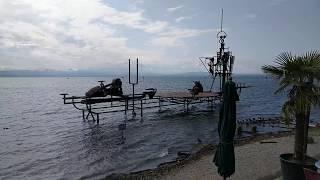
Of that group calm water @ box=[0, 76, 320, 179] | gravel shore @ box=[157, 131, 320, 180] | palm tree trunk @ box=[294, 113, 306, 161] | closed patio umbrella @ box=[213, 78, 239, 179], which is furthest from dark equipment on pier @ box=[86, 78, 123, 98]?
palm tree trunk @ box=[294, 113, 306, 161]

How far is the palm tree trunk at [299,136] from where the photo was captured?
10.1 meters

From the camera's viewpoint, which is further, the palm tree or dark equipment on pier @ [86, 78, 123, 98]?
dark equipment on pier @ [86, 78, 123, 98]

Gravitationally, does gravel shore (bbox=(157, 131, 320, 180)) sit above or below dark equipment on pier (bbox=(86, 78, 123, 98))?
below

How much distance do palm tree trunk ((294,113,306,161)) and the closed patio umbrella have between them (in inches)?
73.6

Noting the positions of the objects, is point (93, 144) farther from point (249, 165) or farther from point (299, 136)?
point (299, 136)

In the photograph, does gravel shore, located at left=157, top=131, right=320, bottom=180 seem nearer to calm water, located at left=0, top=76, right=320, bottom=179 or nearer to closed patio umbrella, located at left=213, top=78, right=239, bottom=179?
calm water, located at left=0, top=76, right=320, bottom=179

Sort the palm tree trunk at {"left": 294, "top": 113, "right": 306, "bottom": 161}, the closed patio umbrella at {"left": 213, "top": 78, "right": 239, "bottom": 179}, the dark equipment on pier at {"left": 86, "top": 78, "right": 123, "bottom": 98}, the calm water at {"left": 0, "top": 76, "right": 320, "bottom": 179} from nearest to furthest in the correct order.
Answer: the closed patio umbrella at {"left": 213, "top": 78, "right": 239, "bottom": 179}
the palm tree trunk at {"left": 294, "top": 113, "right": 306, "bottom": 161}
the calm water at {"left": 0, "top": 76, "right": 320, "bottom": 179}
the dark equipment on pier at {"left": 86, "top": 78, "right": 123, "bottom": 98}

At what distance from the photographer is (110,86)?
3600cm

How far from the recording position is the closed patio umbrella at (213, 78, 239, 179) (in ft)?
31.2

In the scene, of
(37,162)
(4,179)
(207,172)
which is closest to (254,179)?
(207,172)

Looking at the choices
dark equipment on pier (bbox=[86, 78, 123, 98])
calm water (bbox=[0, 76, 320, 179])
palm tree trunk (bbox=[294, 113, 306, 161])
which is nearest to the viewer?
palm tree trunk (bbox=[294, 113, 306, 161])

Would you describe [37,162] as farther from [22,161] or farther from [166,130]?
[166,130]

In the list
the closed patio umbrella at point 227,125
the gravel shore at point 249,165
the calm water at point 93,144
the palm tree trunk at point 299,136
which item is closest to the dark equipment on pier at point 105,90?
the calm water at point 93,144

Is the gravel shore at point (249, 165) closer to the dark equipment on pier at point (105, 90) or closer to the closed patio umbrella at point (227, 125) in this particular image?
the closed patio umbrella at point (227, 125)
